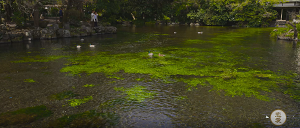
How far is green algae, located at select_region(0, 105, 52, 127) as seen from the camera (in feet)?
15.2

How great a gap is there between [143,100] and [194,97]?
48.8 inches

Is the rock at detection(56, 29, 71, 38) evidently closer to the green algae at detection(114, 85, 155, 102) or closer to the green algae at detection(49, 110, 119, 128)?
the green algae at detection(114, 85, 155, 102)

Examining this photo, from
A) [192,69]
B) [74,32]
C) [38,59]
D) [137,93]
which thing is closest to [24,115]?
[137,93]

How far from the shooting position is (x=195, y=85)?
683 cm

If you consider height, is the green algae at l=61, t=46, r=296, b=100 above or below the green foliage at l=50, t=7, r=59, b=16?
below

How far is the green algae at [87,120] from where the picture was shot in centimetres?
452

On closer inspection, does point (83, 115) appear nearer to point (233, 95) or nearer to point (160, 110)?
point (160, 110)

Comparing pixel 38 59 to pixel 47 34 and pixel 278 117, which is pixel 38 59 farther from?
pixel 278 117

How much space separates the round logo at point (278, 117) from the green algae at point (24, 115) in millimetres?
4417

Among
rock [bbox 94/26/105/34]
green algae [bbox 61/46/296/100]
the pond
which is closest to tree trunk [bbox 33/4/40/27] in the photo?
rock [bbox 94/26/105/34]

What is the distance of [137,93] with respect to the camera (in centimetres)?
621

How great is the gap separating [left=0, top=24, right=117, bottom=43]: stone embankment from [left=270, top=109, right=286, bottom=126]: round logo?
15.5m

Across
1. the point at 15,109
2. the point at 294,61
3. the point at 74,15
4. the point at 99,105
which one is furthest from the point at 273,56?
the point at 74,15

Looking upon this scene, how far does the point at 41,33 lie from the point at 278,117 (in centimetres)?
1639
